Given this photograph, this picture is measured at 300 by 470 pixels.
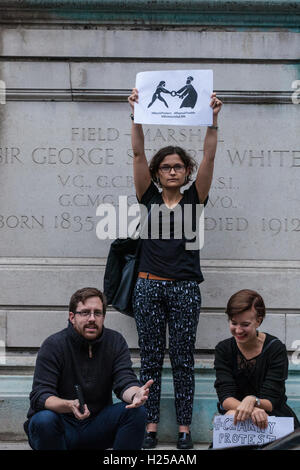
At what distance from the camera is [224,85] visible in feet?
20.6

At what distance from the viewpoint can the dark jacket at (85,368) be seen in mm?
4434

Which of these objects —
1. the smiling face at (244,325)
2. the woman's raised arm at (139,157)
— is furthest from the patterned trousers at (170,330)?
the smiling face at (244,325)

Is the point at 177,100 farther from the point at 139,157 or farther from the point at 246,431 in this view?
the point at 246,431

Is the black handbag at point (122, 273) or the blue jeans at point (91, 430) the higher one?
the black handbag at point (122, 273)

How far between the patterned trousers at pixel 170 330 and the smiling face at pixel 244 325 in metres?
0.82

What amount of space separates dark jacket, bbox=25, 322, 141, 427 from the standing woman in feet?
2.50

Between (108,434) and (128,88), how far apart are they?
3.12 m

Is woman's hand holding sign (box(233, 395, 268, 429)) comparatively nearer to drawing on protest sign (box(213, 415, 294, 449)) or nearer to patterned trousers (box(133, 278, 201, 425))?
drawing on protest sign (box(213, 415, 294, 449))

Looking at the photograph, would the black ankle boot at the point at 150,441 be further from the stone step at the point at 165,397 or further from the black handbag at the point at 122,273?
the black handbag at the point at 122,273

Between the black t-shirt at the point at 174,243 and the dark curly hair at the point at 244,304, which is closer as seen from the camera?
the dark curly hair at the point at 244,304

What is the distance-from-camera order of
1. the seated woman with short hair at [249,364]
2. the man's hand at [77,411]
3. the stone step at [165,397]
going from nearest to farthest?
the man's hand at [77,411]
the seated woman with short hair at [249,364]
the stone step at [165,397]

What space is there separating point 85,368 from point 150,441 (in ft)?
3.61

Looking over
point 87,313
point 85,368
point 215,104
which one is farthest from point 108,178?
point 85,368
